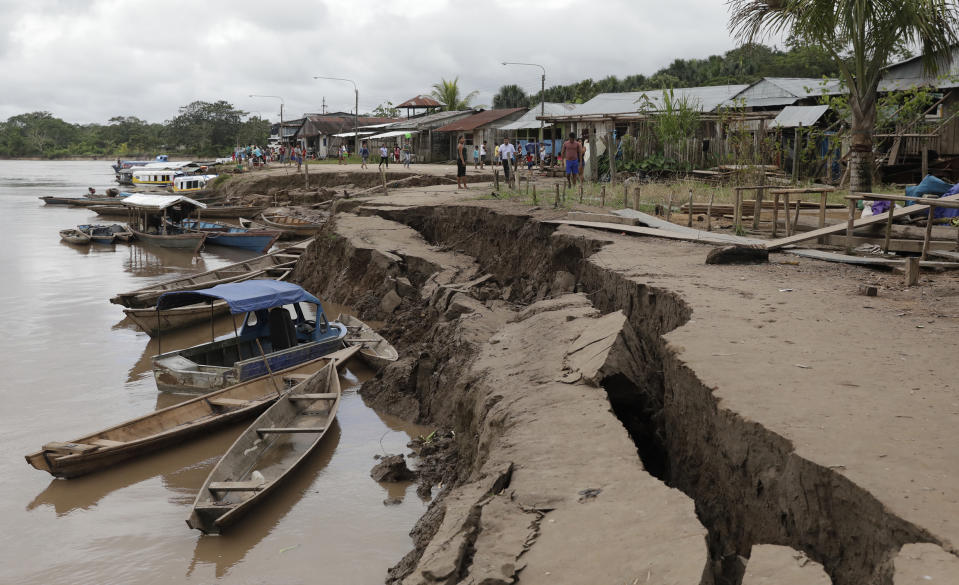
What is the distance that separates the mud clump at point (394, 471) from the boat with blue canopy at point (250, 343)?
11.2 feet

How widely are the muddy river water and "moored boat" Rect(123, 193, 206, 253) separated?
14.4 m

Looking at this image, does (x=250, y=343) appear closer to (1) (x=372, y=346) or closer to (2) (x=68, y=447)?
(1) (x=372, y=346)

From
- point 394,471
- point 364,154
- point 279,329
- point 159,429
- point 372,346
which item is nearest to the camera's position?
point 394,471

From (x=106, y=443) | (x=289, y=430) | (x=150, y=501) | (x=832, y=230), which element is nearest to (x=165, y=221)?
(x=106, y=443)

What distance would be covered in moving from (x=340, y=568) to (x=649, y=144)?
2224 cm

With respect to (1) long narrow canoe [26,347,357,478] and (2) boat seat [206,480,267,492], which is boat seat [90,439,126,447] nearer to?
(1) long narrow canoe [26,347,357,478]

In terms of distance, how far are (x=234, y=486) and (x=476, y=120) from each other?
39.3 metres

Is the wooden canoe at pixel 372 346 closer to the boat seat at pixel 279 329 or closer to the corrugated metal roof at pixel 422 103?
the boat seat at pixel 279 329

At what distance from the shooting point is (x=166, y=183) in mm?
59906

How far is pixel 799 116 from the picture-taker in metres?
25.5

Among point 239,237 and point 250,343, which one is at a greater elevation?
point 239,237

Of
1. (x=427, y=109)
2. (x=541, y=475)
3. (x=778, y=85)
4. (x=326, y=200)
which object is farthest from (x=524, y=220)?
(x=427, y=109)

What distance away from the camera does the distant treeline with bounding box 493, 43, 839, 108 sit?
4575cm

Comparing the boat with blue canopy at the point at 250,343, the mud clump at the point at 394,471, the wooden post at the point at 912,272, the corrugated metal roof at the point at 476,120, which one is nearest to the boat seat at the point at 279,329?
the boat with blue canopy at the point at 250,343
